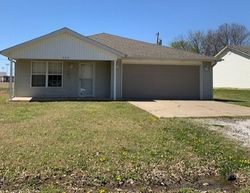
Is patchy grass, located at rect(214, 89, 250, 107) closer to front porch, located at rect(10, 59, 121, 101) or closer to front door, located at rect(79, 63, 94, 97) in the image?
front porch, located at rect(10, 59, 121, 101)

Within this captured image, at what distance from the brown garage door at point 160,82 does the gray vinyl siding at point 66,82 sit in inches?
48.8

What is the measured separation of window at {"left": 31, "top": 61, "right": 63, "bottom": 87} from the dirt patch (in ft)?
36.7

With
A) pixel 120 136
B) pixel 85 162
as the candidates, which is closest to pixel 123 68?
pixel 120 136

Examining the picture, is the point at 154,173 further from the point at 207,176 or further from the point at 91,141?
the point at 91,141

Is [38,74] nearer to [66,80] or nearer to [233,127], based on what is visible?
[66,80]

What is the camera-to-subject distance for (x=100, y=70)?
2033 cm

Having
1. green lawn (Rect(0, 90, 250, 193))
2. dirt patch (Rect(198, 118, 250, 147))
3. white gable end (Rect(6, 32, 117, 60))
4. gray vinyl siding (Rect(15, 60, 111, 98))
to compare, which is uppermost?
white gable end (Rect(6, 32, 117, 60))

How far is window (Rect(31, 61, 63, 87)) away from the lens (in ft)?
64.2

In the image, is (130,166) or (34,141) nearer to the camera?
(130,166)

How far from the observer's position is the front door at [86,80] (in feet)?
66.4

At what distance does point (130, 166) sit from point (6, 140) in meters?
3.09

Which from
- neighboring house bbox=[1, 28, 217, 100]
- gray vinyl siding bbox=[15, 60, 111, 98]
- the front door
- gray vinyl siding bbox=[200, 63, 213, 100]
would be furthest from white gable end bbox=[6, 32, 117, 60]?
gray vinyl siding bbox=[200, 63, 213, 100]

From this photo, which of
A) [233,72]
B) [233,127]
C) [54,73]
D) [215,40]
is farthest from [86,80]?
[215,40]

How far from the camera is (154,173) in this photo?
539 centimetres
